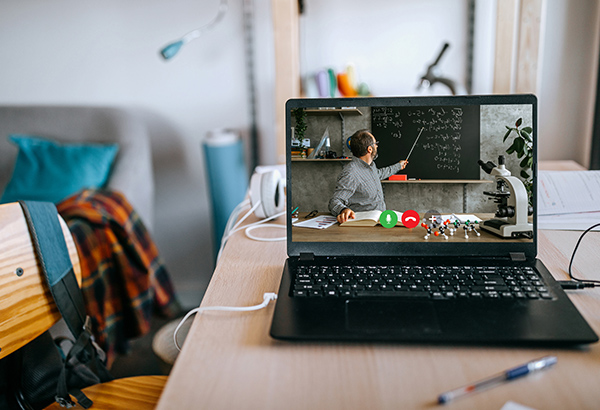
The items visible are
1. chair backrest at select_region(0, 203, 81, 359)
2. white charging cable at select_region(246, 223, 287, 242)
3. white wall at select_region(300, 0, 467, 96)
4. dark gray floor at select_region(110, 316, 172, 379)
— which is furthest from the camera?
white wall at select_region(300, 0, 467, 96)

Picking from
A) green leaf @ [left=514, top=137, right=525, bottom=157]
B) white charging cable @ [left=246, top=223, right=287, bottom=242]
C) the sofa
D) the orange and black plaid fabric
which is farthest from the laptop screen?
the sofa

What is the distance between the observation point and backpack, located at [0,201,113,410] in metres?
0.74

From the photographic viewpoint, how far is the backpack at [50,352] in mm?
740

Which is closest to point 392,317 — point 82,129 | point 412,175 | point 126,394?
point 412,175

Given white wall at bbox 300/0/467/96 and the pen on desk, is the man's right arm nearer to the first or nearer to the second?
the pen on desk

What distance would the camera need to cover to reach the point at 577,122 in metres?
1.81

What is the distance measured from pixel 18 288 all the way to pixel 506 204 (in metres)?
0.74

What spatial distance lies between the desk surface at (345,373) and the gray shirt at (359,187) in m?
0.25

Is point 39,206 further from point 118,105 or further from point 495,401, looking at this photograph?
point 118,105

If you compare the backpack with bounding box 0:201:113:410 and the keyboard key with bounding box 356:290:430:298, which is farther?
the backpack with bounding box 0:201:113:410

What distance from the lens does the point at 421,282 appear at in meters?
0.64

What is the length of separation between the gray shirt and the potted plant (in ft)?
0.58

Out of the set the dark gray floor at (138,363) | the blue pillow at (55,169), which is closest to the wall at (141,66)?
the blue pillow at (55,169)

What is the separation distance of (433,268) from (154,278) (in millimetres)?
1173
